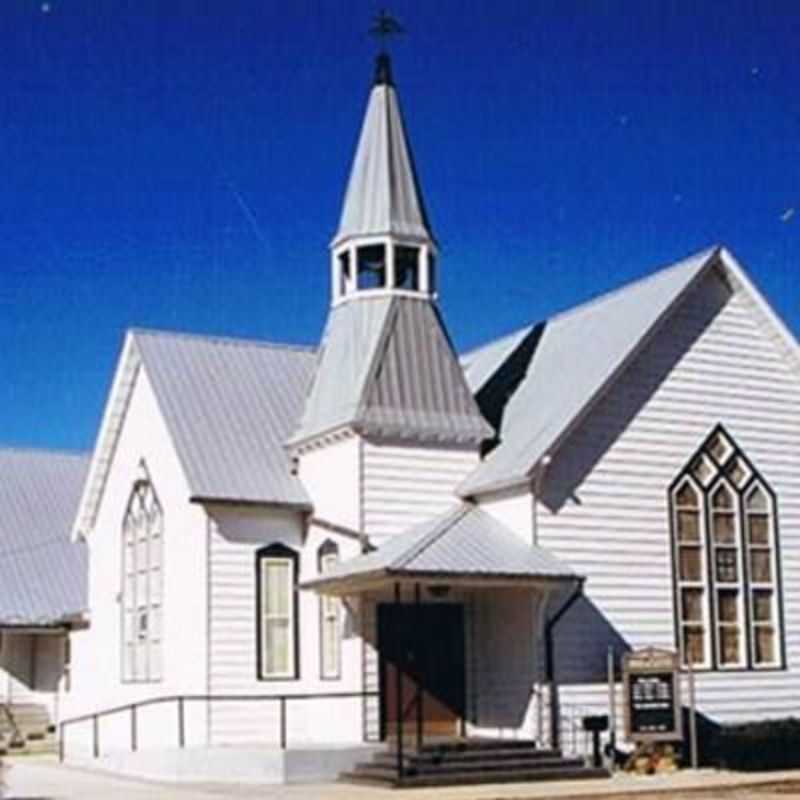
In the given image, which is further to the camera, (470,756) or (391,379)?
(391,379)

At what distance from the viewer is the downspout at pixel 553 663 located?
2677 centimetres

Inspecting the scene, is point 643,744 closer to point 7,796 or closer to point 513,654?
point 513,654

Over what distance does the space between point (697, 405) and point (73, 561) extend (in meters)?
19.5

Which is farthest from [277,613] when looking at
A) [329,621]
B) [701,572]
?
[701,572]

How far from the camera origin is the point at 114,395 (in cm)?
3369

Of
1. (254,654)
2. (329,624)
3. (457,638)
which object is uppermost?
(329,624)

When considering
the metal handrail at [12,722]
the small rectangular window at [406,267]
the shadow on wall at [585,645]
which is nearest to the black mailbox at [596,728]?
the shadow on wall at [585,645]

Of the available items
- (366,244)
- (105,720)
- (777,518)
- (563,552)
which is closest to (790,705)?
(777,518)

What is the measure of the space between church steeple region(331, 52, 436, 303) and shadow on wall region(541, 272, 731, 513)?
4.58 m

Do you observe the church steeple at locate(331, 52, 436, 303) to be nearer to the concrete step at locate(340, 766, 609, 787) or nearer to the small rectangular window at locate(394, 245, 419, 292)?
the small rectangular window at locate(394, 245, 419, 292)

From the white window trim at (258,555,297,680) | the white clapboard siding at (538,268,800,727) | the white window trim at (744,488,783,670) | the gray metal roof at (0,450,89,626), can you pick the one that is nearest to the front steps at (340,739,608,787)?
the white clapboard siding at (538,268,800,727)

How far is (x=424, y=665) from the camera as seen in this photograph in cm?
2825

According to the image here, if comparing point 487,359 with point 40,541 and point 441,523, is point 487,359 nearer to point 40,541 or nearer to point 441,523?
point 441,523

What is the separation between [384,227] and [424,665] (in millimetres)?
8327
